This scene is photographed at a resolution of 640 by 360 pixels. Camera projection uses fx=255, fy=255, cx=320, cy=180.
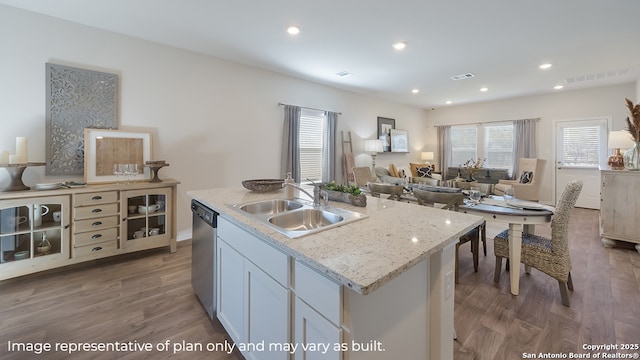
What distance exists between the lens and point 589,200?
570 cm

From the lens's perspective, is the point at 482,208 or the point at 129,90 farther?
the point at 129,90

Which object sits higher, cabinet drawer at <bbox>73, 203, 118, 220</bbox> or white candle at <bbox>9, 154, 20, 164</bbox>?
white candle at <bbox>9, 154, 20, 164</bbox>

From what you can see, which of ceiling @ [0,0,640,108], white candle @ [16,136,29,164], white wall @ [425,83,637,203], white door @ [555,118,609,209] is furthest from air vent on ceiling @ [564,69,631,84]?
white candle @ [16,136,29,164]

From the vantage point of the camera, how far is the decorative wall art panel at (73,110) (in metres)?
2.73

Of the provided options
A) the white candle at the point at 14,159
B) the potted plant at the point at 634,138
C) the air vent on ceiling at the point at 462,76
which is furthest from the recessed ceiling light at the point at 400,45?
the white candle at the point at 14,159

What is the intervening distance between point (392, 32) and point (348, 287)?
3.13 m

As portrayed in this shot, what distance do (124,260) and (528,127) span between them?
27.9ft

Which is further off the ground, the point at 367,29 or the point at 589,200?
the point at 367,29

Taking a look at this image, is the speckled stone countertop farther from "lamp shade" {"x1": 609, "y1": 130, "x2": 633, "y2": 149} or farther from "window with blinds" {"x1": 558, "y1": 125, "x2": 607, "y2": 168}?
"window with blinds" {"x1": 558, "y1": 125, "x2": 607, "y2": 168}

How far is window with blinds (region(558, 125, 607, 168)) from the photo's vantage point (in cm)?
559

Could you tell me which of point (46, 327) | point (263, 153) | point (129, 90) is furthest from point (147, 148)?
point (46, 327)

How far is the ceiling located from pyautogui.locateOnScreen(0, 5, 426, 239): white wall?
0.19 metres

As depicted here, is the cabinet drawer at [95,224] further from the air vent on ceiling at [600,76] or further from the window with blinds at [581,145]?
the window with blinds at [581,145]

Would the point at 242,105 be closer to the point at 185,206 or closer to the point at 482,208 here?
the point at 185,206
